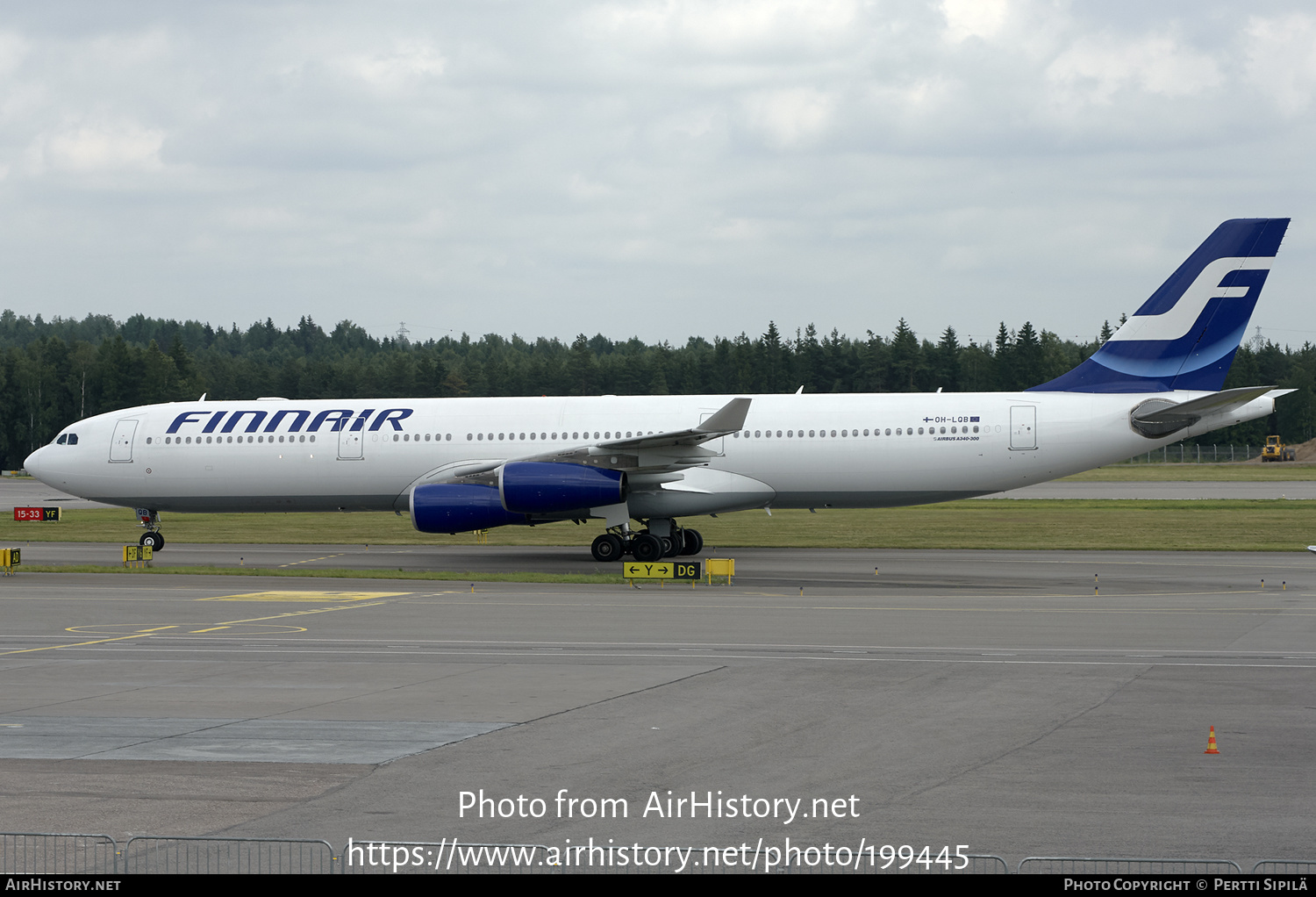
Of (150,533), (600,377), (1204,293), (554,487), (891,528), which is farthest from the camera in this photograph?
(600,377)

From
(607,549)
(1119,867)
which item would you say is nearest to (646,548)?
(607,549)

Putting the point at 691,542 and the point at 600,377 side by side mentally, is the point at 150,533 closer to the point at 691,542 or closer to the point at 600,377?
the point at 691,542

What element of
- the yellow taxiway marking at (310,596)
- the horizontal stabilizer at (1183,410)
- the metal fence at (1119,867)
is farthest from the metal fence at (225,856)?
the horizontal stabilizer at (1183,410)

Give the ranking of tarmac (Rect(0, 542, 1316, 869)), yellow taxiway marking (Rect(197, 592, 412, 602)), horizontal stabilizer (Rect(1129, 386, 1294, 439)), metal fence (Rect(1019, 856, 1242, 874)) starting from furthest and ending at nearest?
horizontal stabilizer (Rect(1129, 386, 1294, 439)), yellow taxiway marking (Rect(197, 592, 412, 602)), tarmac (Rect(0, 542, 1316, 869)), metal fence (Rect(1019, 856, 1242, 874))

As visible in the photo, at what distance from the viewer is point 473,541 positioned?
131 ft

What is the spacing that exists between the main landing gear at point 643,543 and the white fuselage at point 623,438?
0.77 m

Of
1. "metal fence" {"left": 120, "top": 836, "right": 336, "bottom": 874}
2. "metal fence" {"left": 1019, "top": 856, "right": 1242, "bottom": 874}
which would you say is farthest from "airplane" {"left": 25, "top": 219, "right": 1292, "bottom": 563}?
"metal fence" {"left": 1019, "top": 856, "right": 1242, "bottom": 874}

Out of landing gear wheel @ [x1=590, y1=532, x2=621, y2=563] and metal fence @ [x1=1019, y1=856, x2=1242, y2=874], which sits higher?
landing gear wheel @ [x1=590, y1=532, x2=621, y2=563]

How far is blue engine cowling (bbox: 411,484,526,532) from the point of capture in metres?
30.2

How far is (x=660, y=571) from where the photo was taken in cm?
2664

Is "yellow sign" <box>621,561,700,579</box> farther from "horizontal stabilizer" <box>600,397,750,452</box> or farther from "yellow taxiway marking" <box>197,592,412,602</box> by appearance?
"yellow taxiway marking" <box>197,592,412,602</box>

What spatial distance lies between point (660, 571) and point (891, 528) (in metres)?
17.6

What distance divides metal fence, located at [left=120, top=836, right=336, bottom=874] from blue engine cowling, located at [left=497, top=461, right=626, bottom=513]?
70.2 ft
